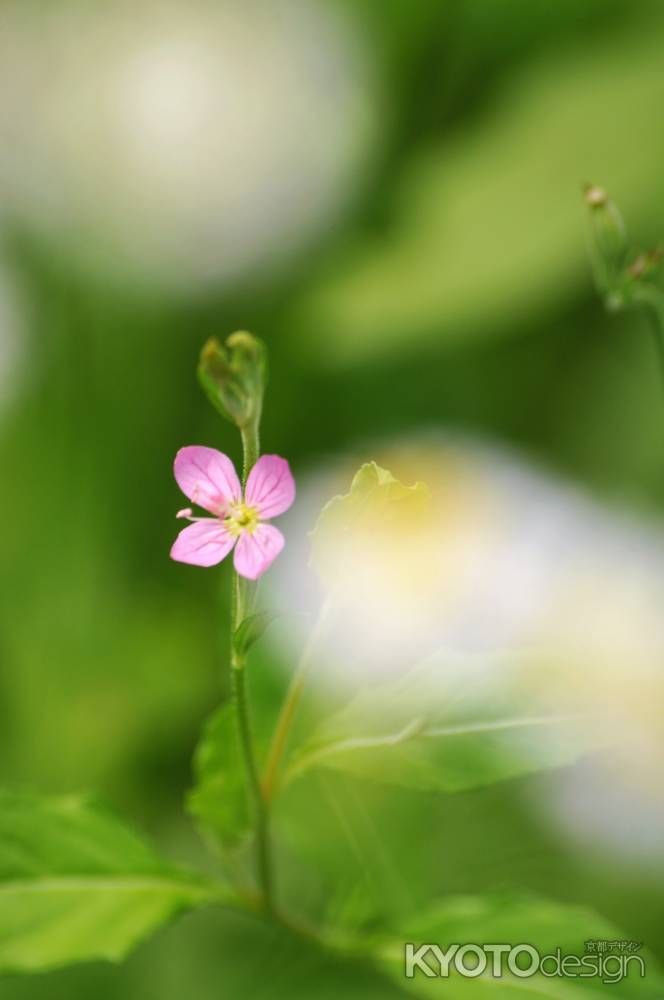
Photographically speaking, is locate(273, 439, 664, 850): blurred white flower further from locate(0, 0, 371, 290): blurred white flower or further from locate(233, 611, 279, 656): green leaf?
locate(0, 0, 371, 290): blurred white flower

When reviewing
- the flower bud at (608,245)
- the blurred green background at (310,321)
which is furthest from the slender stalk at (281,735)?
the blurred green background at (310,321)

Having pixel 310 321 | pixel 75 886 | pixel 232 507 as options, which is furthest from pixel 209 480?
pixel 310 321

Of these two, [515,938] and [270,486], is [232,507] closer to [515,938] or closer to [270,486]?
[270,486]

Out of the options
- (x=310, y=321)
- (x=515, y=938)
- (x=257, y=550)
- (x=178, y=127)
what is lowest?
(x=515, y=938)

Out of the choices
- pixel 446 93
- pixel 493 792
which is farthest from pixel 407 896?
pixel 446 93

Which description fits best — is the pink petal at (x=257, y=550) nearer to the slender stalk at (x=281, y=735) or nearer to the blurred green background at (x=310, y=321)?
the slender stalk at (x=281, y=735)

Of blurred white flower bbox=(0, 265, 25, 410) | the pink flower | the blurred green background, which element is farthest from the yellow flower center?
blurred white flower bbox=(0, 265, 25, 410)
